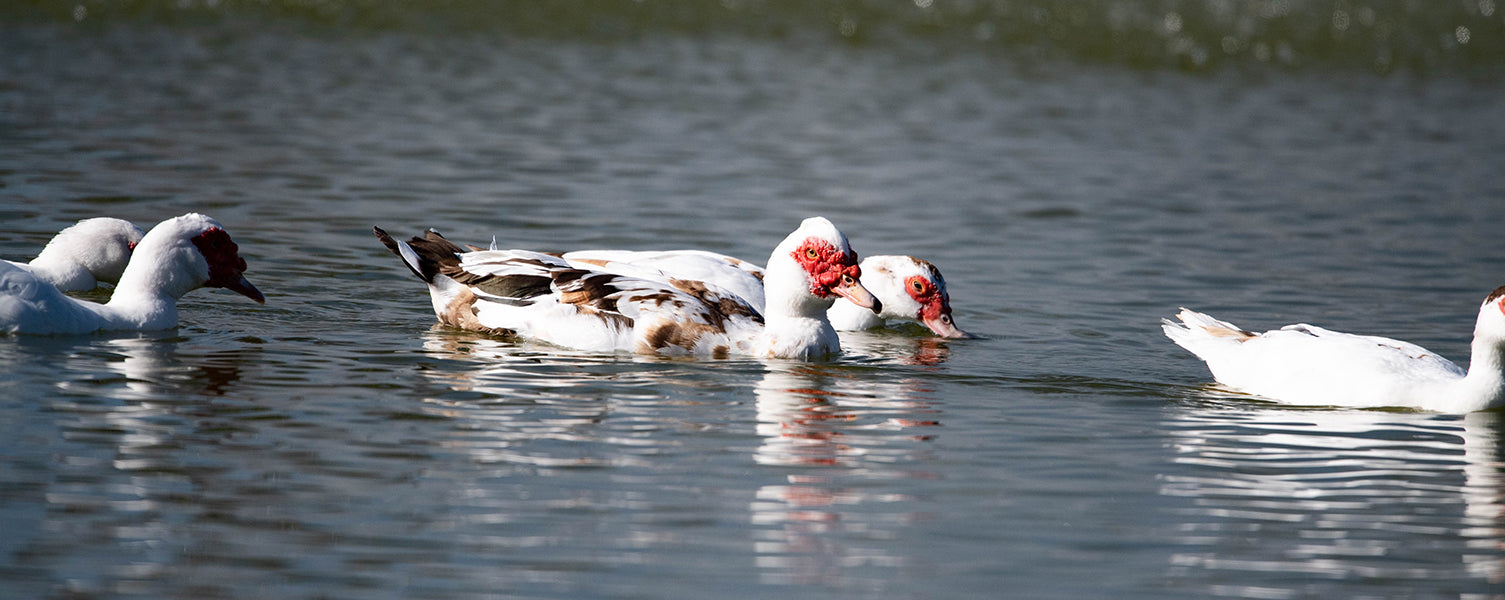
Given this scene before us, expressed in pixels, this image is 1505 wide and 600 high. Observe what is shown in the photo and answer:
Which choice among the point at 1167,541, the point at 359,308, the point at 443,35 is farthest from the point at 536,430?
the point at 443,35

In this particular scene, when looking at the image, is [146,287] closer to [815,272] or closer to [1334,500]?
[815,272]

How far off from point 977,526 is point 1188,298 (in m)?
6.44

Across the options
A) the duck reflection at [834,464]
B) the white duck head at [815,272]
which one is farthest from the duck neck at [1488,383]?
the white duck head at [815,272]

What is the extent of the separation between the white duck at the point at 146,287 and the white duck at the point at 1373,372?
213 inches

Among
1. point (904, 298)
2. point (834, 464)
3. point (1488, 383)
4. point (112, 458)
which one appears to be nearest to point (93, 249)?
point (112, 458)

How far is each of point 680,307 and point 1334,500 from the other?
3.85 metres

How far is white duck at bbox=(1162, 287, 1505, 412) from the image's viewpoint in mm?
8930

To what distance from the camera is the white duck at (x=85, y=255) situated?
11.0m

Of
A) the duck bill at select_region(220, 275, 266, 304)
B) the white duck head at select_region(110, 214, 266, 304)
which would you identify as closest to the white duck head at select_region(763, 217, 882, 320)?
the duck bill at select_region(220, 275, 266, 304)

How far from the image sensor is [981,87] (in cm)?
2561

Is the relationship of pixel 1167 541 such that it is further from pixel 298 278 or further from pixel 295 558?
pixel 298 278

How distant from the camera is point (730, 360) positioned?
9.84m

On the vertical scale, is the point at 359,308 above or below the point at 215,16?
below

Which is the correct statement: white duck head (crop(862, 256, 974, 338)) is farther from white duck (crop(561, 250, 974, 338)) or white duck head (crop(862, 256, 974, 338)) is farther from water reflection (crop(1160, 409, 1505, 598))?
water reflection (crop(1160, 409, 1505, 598))
